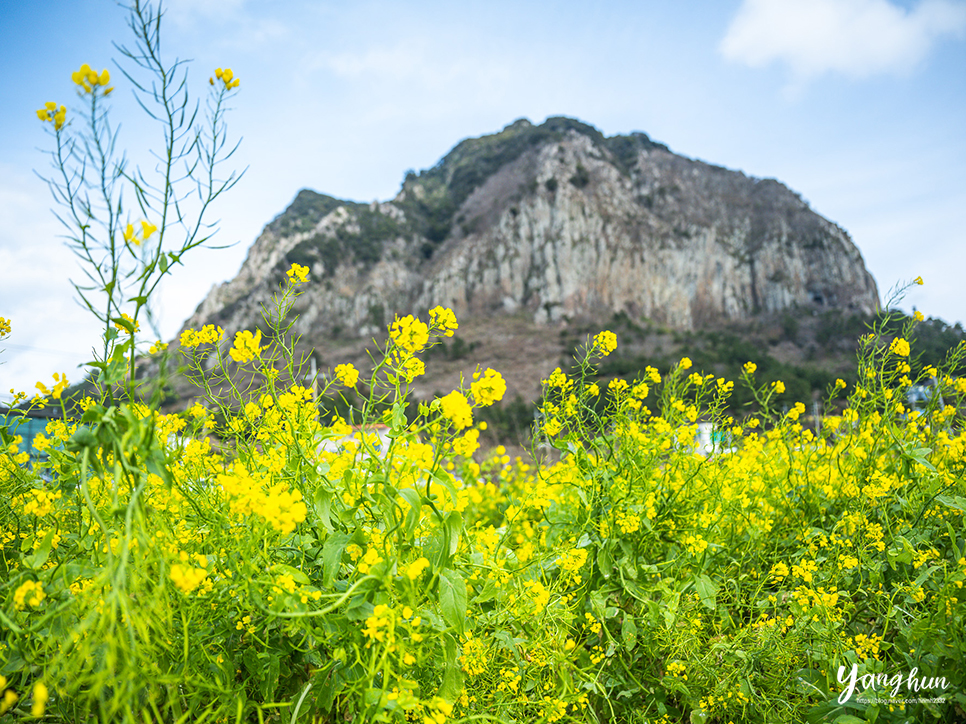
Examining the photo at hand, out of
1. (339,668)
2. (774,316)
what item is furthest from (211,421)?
→ (774,316)

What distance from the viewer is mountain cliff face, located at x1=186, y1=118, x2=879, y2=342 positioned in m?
42.5

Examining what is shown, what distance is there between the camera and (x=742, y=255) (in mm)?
48625

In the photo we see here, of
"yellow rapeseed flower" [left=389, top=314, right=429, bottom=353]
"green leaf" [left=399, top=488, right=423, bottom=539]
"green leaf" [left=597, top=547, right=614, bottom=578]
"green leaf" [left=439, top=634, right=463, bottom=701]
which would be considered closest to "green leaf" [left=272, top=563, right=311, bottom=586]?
"green leaf" [left=399, top=488, right=423, bottom=539]

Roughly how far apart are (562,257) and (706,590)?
42926 millimetres

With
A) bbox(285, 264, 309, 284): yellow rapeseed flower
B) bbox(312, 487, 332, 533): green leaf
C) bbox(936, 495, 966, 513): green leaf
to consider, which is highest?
bbox(285, 264, 309, 284): yellow rapeseed flower

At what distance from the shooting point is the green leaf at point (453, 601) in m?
1.20

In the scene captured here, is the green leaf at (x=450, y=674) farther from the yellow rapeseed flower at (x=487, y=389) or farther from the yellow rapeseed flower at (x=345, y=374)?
the yellow rapeseed flower at (x=345, y=374)

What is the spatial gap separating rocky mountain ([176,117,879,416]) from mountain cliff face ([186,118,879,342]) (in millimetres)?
139

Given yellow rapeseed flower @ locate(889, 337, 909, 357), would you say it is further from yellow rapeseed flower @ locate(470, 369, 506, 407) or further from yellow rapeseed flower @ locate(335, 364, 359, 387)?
yellow rapeseed flower @ locate(335, 364, 359, 387)

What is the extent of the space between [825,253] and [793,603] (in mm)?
57487

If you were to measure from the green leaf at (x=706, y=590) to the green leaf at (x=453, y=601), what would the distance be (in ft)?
3.71

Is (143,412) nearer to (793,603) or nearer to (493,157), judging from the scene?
(793,603)

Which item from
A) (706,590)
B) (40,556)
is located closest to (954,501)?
(706,590)

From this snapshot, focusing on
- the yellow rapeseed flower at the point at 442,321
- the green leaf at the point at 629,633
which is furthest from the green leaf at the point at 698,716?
the yellow rapeseed flower at the point at 442,321
